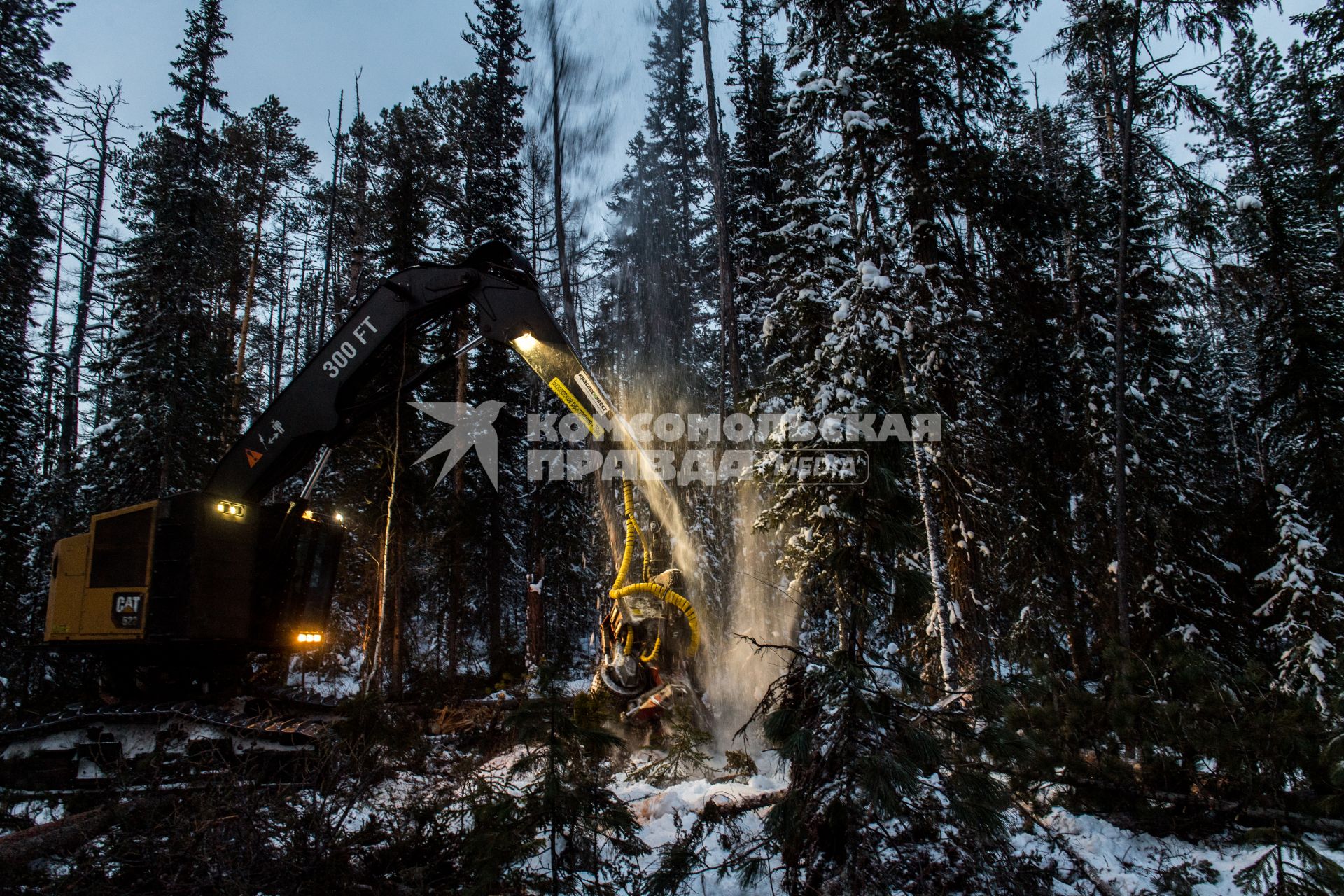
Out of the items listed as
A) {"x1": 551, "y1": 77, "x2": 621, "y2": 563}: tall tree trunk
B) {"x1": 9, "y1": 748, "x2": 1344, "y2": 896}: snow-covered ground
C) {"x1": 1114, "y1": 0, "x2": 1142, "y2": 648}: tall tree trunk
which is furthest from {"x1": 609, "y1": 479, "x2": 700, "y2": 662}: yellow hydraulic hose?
{"x1": 1114, "y1": 0, "x2": 1142, "y2": 648}: tall tree trunk

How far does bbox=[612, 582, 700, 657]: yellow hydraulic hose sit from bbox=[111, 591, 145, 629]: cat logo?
5.18m

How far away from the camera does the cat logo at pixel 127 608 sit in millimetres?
7625

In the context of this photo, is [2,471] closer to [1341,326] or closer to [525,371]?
[525,371]

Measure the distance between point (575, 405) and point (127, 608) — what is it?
17.6 ft

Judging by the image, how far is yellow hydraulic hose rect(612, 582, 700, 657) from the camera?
8.36 m

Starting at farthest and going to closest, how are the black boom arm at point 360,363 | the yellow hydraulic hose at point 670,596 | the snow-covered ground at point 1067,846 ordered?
the black boom arm at point 360,363 < the yellow hydraulic hose at point 670,596 < the snow-covered ground at point 1067,846

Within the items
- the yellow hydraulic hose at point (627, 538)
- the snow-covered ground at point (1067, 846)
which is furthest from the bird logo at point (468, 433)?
the snow-covered ground at point (1067, 846)

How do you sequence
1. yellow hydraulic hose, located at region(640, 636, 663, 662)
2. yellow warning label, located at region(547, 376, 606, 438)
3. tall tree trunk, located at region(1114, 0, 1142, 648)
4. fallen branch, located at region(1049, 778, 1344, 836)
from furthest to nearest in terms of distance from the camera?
1. tall tree trunk, located at region(1114, 0, 1142, 648)
2. yellow hydraulic hose, located at region(640, 636, 663, 662)
3. yellow warning label, located at region(547, 376, 606, 438)
4. fallen branch, located at region(1049, 778, 1344, 836)

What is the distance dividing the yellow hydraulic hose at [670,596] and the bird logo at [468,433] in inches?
383

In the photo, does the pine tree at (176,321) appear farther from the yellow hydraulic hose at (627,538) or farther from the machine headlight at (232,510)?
the yellow hydraulic hose at (627,538)

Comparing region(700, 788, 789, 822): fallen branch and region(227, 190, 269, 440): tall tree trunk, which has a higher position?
region(227, 190, 269, 440): tall tree trunk

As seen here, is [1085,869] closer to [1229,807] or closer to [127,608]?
[1229,807]

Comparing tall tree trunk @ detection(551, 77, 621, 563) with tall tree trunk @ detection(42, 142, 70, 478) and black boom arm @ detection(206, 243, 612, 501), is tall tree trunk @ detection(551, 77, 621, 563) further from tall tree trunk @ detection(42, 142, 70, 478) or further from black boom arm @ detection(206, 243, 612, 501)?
tall tree trunk @ detection(42, 142, 70, 478)

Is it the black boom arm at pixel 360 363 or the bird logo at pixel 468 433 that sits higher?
the bird logo at pixel 468 433
